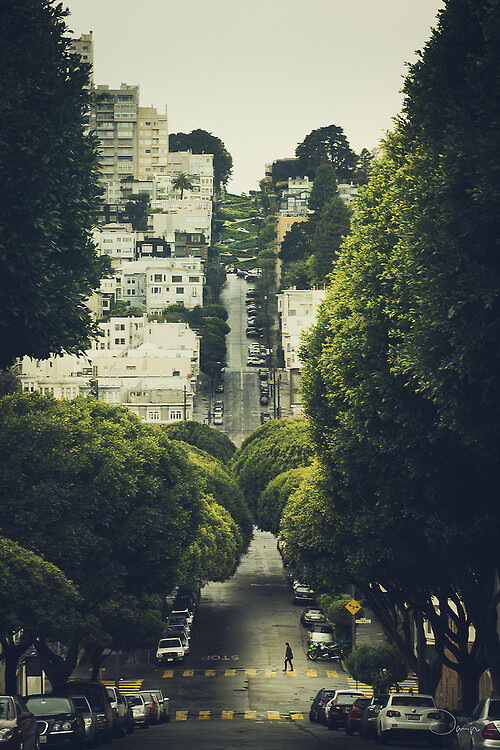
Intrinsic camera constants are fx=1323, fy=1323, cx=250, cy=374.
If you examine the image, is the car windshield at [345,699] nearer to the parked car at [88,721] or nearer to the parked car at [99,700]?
the parked car at [99,700]

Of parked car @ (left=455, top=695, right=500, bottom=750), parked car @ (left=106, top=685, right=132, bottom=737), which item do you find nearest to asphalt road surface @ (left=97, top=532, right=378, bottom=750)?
parked car @ (left=106, top=685, right=132, bottom=737)

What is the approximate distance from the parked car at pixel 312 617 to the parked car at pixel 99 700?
42486 millimetres

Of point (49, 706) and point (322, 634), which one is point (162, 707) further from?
point (322, 634)

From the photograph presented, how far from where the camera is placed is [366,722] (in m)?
33.3

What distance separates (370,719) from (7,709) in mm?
14063

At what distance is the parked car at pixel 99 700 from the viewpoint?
102 ft

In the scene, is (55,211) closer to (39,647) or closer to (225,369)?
(39,647)

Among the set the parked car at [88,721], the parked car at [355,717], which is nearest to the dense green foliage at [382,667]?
the parked car at [355,717]

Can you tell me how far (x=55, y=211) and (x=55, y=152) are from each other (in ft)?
4.51

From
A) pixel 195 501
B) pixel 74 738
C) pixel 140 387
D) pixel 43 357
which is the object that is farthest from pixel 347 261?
pixel 140 387

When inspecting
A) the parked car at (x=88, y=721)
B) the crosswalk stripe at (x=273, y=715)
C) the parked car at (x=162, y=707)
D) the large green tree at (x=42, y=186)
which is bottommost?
the crosswalk stripe at (x=273, y=715)

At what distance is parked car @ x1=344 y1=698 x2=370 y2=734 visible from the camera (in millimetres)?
36781

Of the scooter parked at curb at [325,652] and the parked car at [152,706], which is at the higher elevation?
the parked car at [152,706]

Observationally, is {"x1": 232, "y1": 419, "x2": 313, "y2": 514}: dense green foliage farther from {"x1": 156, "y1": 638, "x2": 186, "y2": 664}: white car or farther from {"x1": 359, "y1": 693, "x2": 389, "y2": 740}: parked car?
{"x1": 359, "y1": 693, "x2": 389, "y2": 740}: parked car
